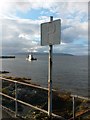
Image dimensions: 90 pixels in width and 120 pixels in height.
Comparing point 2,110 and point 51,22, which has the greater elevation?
point 51,22

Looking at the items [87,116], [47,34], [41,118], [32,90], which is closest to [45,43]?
[47,34]

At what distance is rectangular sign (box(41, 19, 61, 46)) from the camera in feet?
17.7

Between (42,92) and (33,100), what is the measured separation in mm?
1564

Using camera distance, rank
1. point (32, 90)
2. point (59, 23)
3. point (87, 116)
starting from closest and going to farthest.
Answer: point (59, 23), point (87, 116), point (32, 90)

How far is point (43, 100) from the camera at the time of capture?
652 inches

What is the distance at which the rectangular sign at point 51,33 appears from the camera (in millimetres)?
5383

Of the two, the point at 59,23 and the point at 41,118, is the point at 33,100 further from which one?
the point at 59,23

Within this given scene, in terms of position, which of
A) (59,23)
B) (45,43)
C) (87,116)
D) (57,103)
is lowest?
(57,103)

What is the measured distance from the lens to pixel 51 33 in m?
5.52

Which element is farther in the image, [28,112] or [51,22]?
[28,112]

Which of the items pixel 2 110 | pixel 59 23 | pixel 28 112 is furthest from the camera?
pixel 28 112

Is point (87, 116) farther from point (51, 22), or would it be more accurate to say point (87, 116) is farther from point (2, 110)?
point (51, 22)

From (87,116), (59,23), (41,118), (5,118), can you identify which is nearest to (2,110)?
(5,118)

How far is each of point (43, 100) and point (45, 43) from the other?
11220 mm
